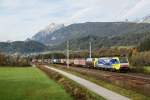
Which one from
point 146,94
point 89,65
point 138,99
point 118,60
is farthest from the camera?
point 89,65

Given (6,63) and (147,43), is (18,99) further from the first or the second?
(6,63)

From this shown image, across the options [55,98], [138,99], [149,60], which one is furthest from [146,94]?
[149,60]

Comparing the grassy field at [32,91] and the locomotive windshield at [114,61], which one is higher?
the locomotive windshield at [114,61]

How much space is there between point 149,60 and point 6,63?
312 ft

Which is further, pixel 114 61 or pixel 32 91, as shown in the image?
pixel 114 61

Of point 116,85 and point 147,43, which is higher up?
point 147,43

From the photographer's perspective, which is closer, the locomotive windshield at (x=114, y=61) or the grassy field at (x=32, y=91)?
the grassy field at (x=32, y=91)

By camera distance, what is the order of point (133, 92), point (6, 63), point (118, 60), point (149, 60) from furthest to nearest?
point (6, 63)
point (149, 60)
point (118, 60)
point (133, 92)

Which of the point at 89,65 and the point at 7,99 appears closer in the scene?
the point at 7,99

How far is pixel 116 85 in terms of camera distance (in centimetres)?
3572

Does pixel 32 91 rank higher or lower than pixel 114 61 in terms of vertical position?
lower

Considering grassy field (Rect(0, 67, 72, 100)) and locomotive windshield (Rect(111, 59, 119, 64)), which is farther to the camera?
locomotive windshield (Rect(111, 59, 119, 64))

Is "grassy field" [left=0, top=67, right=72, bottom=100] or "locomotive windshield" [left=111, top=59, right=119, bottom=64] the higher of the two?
"locomotive windshield" [left=111, top=59, right=119, bottom=64]

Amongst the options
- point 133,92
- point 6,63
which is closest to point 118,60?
point 133,92
